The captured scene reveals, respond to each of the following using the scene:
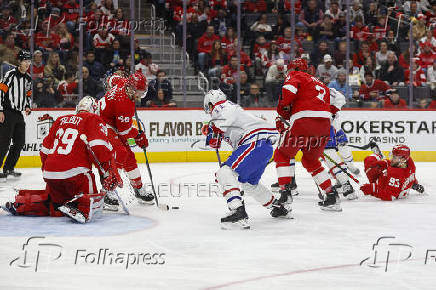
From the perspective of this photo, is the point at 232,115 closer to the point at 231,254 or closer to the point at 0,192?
the point at 231,254

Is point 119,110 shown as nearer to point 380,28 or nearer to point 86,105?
point 86,105

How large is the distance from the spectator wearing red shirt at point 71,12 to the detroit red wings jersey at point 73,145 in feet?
20.0

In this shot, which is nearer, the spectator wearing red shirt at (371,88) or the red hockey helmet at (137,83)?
the red hockey helmet at (137,83)

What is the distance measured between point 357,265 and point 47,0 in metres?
8.76

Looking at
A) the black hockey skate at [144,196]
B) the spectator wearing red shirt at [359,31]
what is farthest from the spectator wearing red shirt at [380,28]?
the black hockey skate at [144,196]

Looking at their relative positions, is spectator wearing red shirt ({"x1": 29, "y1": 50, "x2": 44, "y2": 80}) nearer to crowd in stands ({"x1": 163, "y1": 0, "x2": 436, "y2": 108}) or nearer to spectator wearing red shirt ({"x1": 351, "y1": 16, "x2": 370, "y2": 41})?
crowd in stands ({"x1": 163, "y1": 0, "x2": 436, "y2": 108})

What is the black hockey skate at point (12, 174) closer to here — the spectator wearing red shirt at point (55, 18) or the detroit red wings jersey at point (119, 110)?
the detroit red wings jersey at point (119, 110)

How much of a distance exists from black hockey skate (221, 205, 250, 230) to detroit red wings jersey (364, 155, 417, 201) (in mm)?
2040

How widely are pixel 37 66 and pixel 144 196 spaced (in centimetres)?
489

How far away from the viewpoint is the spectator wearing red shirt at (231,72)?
37.3 feet

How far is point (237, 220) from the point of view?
5.29 m

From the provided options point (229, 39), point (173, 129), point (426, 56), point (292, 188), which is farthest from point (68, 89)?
point (426, 56)

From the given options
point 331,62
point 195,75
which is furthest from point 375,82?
point 195,75

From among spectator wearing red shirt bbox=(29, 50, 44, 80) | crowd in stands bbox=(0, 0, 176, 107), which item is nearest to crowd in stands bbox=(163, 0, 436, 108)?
crowd in stands bbox=(0, 0, 176, 107)
